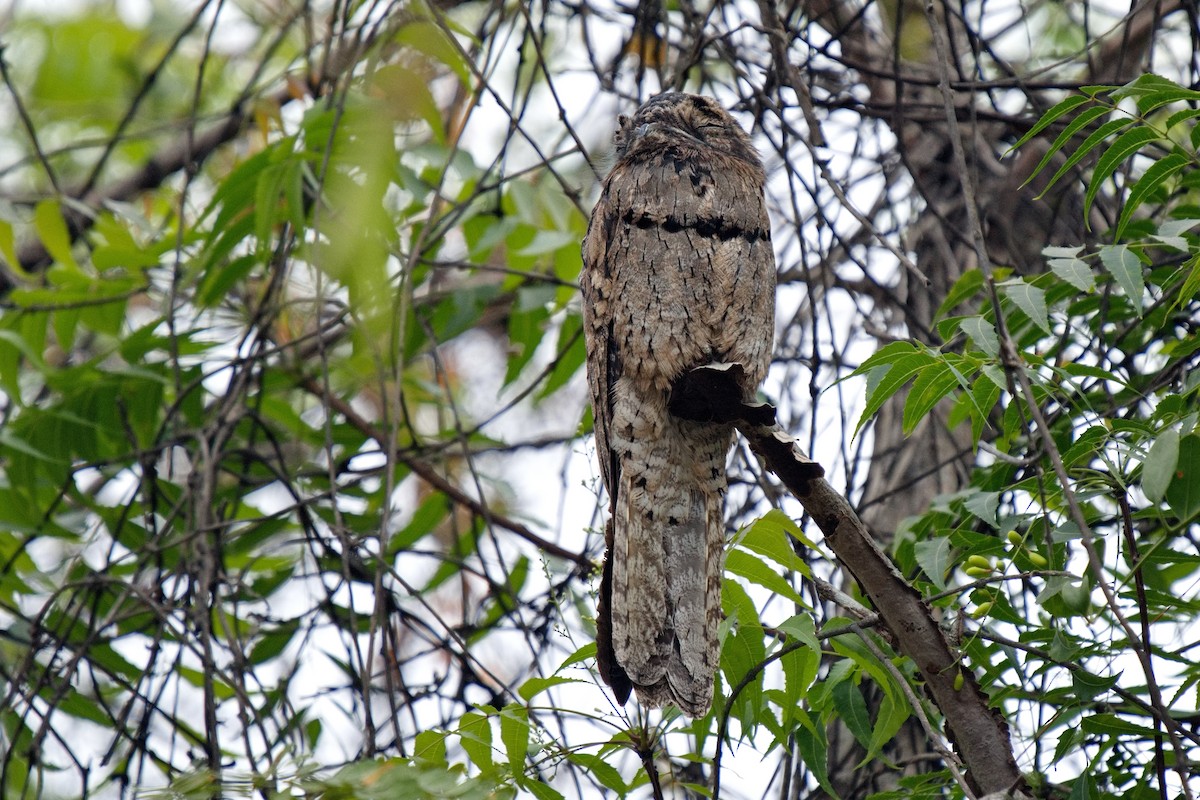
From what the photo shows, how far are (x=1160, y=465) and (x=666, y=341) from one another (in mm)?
1149

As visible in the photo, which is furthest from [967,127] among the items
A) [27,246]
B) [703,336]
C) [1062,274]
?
[27,246]

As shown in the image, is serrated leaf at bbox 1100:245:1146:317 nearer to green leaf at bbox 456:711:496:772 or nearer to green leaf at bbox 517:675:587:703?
green leaf at bbox 517:675:587:703

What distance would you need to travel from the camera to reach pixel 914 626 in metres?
2.00

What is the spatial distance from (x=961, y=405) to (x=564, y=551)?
1670 mm

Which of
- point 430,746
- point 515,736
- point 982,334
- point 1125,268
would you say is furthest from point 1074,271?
point 430,746

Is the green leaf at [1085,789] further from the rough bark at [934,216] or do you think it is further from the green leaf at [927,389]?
the rough bark at [934,216]

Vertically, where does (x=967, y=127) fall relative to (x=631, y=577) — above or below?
above

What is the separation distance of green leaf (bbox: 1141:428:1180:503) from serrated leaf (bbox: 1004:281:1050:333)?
10.7 inches

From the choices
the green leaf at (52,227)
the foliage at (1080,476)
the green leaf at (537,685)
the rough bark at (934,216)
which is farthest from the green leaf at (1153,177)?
the green leaf at (52,227)

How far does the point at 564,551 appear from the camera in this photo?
3600 mm

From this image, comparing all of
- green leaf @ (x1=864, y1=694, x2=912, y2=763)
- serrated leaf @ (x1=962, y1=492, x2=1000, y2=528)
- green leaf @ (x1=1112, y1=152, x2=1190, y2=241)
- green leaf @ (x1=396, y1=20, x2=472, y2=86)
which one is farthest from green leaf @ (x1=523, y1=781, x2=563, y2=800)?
green leaf @ (x1=396, y1=20, x2=472, y2=86)

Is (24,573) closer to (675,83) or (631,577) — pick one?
(631,577)

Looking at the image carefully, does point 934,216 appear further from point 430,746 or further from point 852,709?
point 430,746

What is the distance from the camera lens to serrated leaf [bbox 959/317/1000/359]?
1816 mm
